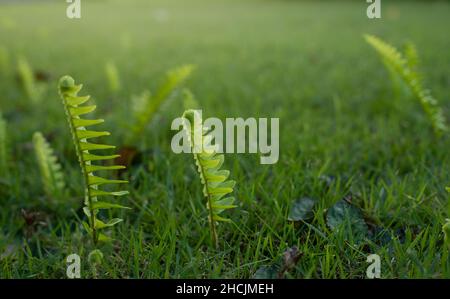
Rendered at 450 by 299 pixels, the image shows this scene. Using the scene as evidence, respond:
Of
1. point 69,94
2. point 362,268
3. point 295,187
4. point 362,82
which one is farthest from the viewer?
point 362,82

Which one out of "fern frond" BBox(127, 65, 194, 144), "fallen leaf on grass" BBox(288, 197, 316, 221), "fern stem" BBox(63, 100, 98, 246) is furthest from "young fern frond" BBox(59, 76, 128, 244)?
"fern frond" BBox(127, 65, 194, 144)

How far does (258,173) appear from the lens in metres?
2.12

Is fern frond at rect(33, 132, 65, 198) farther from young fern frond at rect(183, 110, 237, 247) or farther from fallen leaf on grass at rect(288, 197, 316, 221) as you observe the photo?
fallen leaf on grass at rect(288, 197, 316, 221)

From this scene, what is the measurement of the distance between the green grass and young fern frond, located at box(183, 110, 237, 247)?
0.16 metres

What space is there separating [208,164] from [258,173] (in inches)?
29.0

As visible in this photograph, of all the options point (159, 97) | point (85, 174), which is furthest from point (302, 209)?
point (159, 97)

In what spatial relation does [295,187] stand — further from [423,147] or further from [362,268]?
[423,147]

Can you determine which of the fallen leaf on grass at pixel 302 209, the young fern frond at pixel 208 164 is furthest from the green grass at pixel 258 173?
the young fern frond at pixel 208 164

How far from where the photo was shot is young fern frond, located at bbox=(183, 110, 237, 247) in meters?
1.35

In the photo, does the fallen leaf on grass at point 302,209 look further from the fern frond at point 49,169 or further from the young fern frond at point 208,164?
the fern frond at point 49,169

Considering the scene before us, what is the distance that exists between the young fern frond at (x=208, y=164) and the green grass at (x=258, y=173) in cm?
16

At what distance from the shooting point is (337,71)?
13.7 ft

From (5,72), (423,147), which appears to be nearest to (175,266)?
(423,147)

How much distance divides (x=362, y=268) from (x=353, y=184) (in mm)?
608
